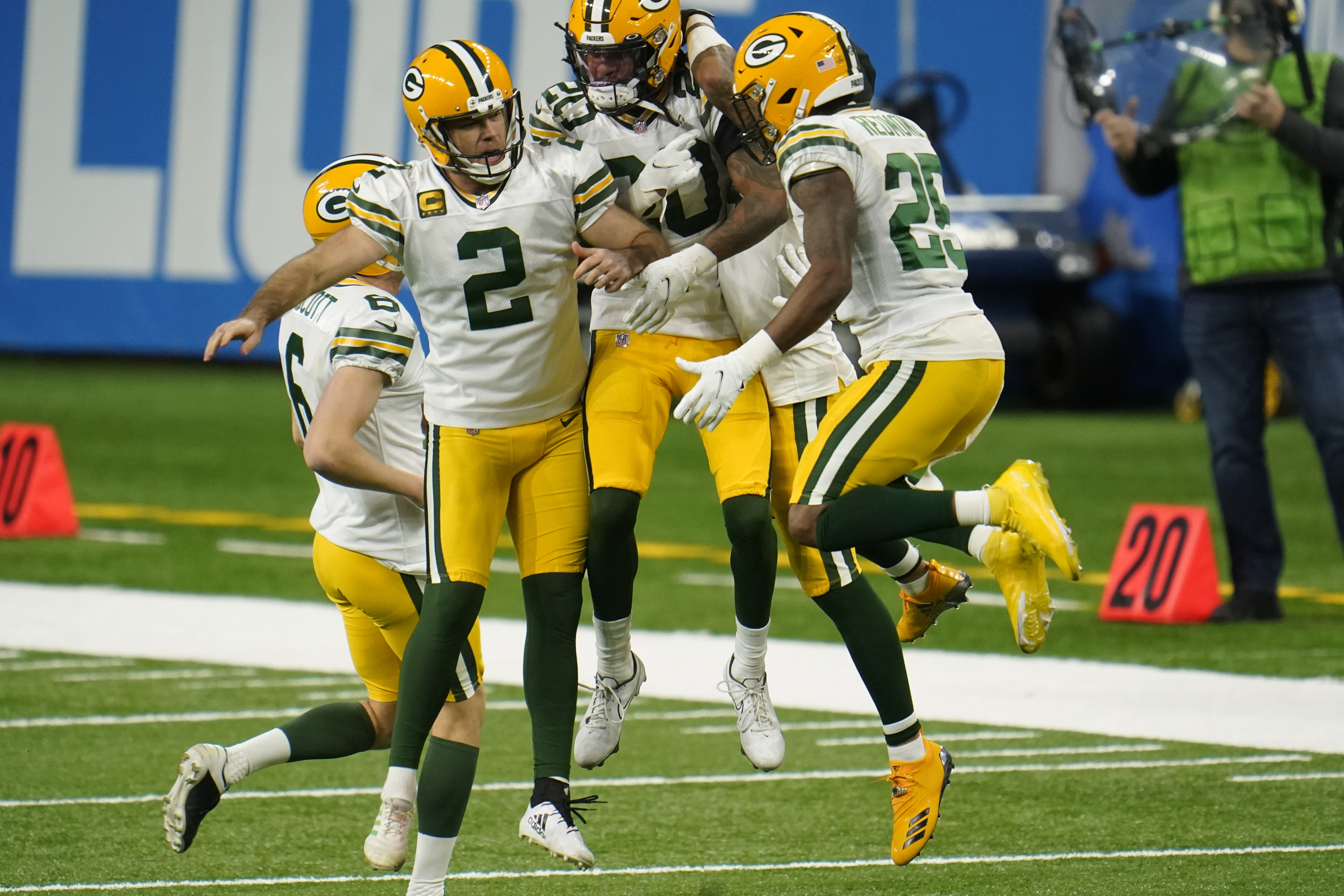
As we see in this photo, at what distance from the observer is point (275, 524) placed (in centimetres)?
1023

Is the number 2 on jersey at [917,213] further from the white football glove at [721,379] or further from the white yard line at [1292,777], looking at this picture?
the white yard line at [1292,777]

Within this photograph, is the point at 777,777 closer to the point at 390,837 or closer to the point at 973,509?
the point at 973,509

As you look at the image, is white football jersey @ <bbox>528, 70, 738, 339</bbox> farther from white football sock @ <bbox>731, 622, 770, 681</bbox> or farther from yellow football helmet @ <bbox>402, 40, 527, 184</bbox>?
white football sock @ <bbox>731, 622, 770, 681</bbox>

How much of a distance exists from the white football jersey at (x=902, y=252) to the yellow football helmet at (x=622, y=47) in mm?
382

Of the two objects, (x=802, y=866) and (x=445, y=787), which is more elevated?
(x=445, y=787)

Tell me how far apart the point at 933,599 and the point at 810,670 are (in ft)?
5.88

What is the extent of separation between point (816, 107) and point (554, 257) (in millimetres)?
763

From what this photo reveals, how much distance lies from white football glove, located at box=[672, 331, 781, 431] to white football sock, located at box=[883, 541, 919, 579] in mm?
982

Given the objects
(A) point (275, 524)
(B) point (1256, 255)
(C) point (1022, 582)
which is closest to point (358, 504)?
(C) point (1022, 582)

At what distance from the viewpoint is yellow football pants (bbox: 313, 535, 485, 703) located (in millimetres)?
4520

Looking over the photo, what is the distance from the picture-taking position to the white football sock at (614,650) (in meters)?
4.73

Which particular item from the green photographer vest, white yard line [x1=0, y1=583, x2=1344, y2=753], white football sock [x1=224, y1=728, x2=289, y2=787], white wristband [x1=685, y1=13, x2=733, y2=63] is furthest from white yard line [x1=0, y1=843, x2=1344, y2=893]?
the green photographer vest

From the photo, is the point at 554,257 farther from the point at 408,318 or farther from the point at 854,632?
the point at 854,632

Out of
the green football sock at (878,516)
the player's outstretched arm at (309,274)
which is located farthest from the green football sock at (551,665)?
the player's outstretched arm at (309,274)
